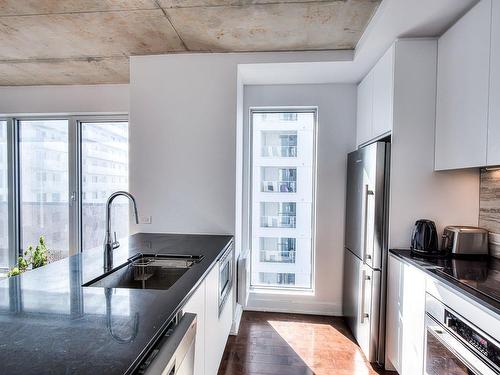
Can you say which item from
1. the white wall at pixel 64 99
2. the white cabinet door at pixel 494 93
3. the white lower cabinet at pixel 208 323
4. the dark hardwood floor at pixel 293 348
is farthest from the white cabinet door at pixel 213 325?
the white wall at pixel 64 99

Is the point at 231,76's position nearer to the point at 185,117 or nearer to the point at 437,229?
the point at 185,117

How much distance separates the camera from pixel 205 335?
1.46m

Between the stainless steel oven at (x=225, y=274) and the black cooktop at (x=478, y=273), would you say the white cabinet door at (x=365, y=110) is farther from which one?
the stainless steel oven at (x=225, y=274)

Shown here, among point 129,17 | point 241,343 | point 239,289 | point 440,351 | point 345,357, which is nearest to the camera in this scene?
point 440,351

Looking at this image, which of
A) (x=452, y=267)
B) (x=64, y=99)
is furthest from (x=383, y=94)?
(x=64, y=99)

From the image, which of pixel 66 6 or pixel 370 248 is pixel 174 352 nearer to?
pixel 370 248

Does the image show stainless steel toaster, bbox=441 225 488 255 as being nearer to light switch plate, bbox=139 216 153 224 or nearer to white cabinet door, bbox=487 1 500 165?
white cabinet door, bbox=487 1 500 165

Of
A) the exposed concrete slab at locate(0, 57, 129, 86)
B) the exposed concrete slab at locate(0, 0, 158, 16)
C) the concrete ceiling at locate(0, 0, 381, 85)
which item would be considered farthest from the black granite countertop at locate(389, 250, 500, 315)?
the exposed concrete slab at locate(0, 57, 129, 86)

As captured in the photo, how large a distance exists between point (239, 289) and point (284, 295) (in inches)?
27.7

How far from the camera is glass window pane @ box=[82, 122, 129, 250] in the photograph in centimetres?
325

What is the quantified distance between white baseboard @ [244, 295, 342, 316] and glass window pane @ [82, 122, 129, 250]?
179 centimetres

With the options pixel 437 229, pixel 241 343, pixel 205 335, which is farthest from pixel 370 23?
pixel 241 343

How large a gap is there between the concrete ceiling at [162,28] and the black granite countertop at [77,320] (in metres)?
1.71

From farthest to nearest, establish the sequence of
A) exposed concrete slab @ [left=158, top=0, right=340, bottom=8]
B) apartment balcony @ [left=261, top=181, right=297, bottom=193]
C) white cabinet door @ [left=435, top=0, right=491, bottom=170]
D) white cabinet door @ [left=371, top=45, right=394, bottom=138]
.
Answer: apartment balcony @ [left=261, top=181, right=297, bottom=193] → white cabinet door @ [left=371, top=45, right=394, bottom=138] → exposed concrete slab @ [left=158, top=0, right=340, bottom=8] → white cabinet door @ [left=435, top=0, right=491, bottom=170]
